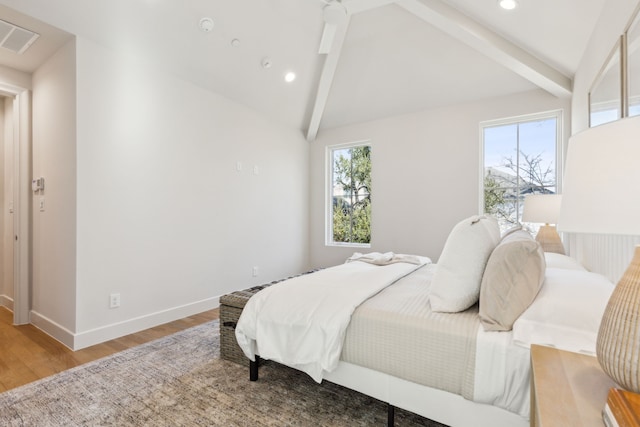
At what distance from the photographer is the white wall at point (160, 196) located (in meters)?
2.63

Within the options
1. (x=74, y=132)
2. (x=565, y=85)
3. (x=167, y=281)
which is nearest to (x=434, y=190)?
(x=565, y=85)

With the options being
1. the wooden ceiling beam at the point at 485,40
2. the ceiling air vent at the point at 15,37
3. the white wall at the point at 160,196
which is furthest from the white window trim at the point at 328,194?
the ceiling air vent at the point at 15,37

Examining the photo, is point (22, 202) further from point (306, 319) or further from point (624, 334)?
point (624, 334)

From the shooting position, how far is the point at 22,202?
306 cm

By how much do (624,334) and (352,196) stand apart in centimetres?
434

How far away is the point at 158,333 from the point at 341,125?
3.74m

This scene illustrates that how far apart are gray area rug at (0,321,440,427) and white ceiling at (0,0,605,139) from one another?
8.63ft

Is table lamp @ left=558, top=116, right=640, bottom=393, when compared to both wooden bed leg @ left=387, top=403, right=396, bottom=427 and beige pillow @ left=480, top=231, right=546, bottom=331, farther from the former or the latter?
wooden bed leg @ left=387, top=403, right=396, bottom=427

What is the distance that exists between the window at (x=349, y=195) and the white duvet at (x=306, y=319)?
2747mm

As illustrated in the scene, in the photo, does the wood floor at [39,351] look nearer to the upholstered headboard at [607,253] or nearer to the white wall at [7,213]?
the white wall at [7,213]

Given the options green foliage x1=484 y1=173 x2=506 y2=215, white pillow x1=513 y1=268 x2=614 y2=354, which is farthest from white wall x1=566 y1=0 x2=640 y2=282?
green foliage x1=484 y1=173 x2=506 y2=215

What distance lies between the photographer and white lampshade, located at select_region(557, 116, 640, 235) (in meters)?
0.67

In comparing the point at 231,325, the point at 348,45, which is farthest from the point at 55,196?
the point at 348,45

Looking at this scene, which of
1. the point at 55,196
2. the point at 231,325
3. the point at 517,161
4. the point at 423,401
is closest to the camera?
the point at 423,401
